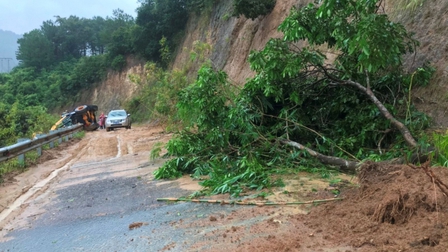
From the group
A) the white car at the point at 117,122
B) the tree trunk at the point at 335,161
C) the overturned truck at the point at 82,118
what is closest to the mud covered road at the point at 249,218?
the tree trunk at the point at 335,161

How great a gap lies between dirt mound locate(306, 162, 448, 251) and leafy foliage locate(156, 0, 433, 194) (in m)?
1.90

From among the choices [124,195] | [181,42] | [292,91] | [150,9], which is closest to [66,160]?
[124,195]

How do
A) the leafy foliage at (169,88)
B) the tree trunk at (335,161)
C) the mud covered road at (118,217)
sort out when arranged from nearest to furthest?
the mud covered road at (118,217) → the tree trunk at (335,161) → the leafy foliage at (169,88)

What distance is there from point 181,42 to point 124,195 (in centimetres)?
3696

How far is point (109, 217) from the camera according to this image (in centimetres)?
546

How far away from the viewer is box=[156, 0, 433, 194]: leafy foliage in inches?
269

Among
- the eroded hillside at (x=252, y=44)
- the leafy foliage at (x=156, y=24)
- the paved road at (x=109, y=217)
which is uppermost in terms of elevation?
the leafy foliage at (x=156, y=24)

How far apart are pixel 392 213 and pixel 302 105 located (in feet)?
17.2

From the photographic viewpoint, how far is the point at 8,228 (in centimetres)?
544

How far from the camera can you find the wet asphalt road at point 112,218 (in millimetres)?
4375

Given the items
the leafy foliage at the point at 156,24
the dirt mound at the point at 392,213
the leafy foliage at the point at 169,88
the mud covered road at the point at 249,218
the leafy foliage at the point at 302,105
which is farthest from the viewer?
the leafy foliage at the point at 156,24

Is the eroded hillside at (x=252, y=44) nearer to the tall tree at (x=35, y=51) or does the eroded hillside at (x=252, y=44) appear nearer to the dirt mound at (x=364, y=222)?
the dirt mound at (x=364, y=222)

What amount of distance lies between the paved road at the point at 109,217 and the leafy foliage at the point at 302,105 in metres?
0.87

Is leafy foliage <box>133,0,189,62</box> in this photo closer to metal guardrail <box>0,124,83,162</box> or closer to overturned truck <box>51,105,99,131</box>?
overturned truck <box>51,105,99,131</box>
